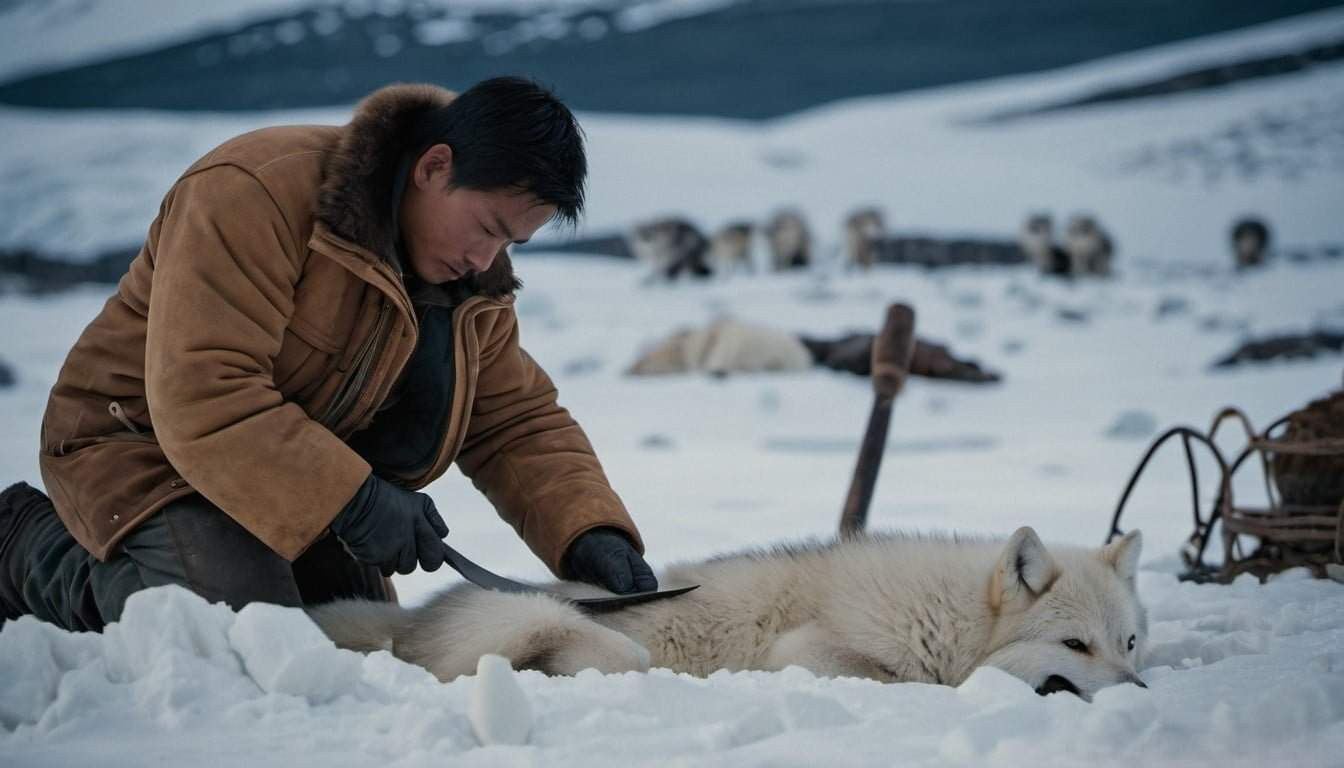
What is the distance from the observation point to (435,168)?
250 centimetres

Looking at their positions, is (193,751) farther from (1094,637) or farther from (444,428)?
(1094,637)

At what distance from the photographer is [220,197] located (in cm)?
240

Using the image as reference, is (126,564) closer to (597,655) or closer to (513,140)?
(597,655)

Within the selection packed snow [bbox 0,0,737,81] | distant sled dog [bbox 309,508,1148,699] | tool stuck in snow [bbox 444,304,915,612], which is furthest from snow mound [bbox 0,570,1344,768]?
packed snow [bbox 0,0,737,81]

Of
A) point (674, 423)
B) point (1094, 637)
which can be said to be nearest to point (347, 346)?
point (1094, 637)

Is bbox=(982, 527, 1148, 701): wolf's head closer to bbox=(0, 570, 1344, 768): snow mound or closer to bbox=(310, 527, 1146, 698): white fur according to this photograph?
bbox=(310, 527, 1146, 698): white fur

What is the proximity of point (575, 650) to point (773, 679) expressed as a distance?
40 centimetres

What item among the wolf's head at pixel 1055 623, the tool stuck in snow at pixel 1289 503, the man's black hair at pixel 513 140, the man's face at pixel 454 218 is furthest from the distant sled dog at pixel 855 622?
the tool stuck in snow at pixel 1289 503

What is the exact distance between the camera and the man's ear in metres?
2.48

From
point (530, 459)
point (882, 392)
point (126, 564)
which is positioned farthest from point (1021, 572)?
point (126, 564)

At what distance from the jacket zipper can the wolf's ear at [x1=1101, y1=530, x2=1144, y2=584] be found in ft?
5.69

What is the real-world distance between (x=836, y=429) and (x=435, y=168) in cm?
558

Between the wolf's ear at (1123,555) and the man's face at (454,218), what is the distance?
1.50 meters

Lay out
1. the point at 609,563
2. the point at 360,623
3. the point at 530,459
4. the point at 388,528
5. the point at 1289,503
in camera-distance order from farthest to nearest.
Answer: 1. the point at 1289,503
2. the point at 530,459
3. the point at 609,563
4. the point at 360,623
5. the point at 388,528
